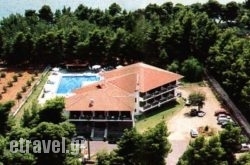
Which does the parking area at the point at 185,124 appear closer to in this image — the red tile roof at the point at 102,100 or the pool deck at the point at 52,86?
the red tile roof at the point at 102,100

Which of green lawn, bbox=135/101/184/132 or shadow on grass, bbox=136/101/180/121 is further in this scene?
Result: shadow on grass, bbox=136/101/180/121

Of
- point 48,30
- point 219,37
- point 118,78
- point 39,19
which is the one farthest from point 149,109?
point 39,19

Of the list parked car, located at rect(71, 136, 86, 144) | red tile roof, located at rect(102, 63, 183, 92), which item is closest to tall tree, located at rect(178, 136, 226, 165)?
parked car, located at rect(71, 136, 86, 144)

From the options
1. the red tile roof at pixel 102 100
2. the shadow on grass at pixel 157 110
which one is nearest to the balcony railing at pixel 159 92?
the shadow on grass at pixel 157 110

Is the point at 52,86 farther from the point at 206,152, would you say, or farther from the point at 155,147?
the point at 206,152

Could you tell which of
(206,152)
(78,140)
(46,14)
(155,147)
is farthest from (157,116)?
(46,14)

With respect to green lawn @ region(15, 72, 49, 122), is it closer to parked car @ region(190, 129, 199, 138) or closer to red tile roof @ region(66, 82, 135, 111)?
red tile roof @ region(66, 82, 135, 111)

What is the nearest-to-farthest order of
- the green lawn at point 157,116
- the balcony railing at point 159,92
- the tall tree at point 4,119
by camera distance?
the tall tree at point 4,119, the green lawn at point 157,116, the balcony railing at point 159,92
